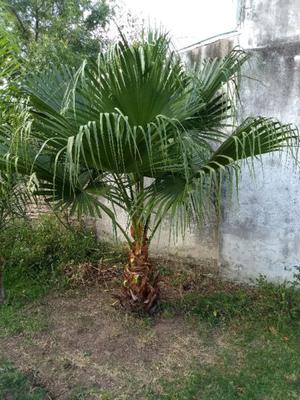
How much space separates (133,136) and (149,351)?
5.80 feet

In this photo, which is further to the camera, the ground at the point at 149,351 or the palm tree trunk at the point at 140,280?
the palm tree trunk at the point at 140,280

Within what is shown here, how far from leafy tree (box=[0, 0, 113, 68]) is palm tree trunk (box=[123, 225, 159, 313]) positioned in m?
4.32

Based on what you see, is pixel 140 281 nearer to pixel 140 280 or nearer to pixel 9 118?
pixel 140 280

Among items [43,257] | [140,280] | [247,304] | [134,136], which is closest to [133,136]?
[134,136]

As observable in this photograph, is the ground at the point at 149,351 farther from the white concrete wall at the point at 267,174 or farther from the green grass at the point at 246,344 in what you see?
the white concrete wall at the point at 267,174

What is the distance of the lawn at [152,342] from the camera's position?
2742 millimetres

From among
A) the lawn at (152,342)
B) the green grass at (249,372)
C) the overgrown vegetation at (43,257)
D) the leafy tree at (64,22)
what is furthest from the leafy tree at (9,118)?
the leafy tree at (64,22)

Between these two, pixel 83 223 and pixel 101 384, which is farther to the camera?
pixel 83 223

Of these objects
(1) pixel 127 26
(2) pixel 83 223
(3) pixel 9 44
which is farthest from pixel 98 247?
(1) pixel 127 26

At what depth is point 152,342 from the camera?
3.29 metres

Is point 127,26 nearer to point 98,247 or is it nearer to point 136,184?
point 98,247

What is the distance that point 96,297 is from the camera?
4.15 m

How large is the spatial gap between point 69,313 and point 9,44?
2479 millimetres

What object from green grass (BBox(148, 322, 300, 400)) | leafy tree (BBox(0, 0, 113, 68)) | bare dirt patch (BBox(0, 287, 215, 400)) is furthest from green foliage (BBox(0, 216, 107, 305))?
leafy tree (BBox(0, 0, 113, 68))
